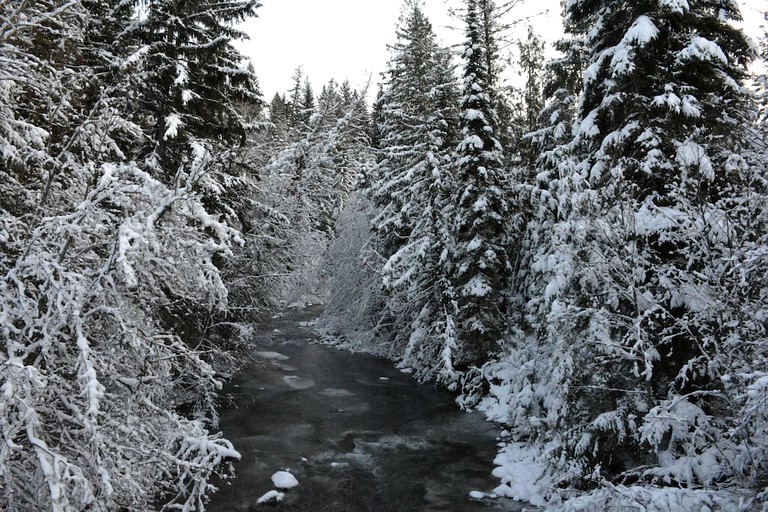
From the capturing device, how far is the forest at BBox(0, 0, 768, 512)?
16.8 ft

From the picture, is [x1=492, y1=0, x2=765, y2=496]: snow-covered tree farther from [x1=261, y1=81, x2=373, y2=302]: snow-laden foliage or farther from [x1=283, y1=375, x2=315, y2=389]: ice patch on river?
[x1=261, y1=81, x2=373, y2=302]: snow-laden foliage

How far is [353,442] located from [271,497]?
3.82 meters

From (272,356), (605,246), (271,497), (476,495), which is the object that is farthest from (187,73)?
(272,356)

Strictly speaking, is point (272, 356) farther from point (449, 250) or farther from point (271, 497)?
point (271, 497)

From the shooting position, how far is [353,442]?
13.6 meters

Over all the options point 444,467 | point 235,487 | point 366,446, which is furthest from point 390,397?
point 235,487

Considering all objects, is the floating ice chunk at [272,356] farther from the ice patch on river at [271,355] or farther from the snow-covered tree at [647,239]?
the snow-covered tree at [647,239]

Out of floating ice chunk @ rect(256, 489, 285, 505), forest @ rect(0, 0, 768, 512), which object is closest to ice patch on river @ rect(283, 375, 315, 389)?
forest @ rect(0, 0, 768, 512)

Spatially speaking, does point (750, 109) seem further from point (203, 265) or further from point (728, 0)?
point (203, 265)

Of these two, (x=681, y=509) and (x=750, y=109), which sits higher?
(x=750, y=109)

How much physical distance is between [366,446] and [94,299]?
962 centimetres

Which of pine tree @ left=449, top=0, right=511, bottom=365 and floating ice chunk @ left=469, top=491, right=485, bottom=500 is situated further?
pine tree @ left=449, top=0, right=511, bottom=365

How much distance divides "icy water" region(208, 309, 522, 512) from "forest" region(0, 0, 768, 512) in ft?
2.86

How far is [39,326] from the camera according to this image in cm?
485
